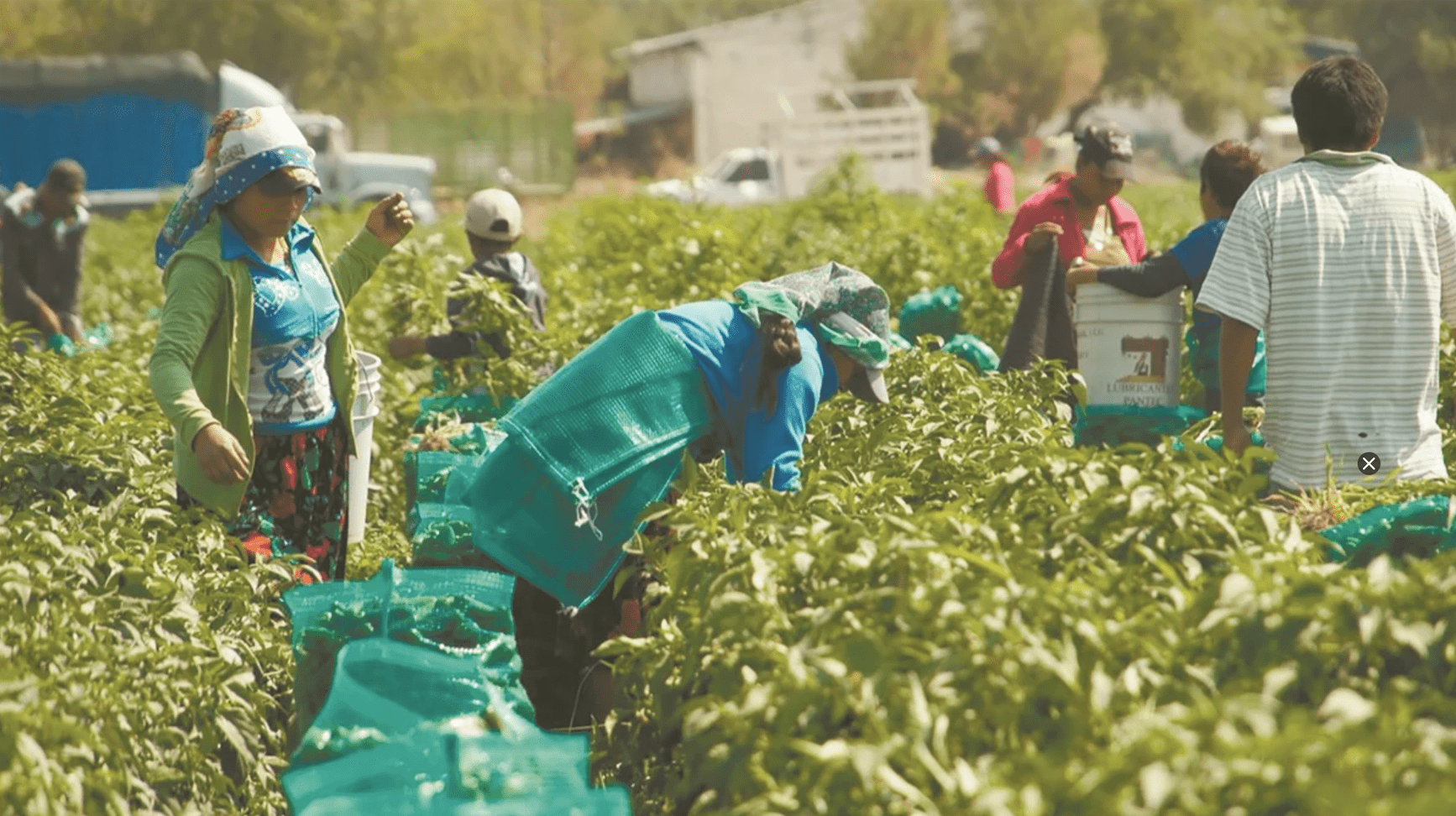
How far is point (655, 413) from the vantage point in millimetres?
4141

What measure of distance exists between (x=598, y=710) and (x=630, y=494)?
0.72m

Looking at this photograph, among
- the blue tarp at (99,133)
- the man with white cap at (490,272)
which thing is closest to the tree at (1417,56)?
the blue tarp at (99,133)

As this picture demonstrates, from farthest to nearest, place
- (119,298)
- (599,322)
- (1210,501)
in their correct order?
(119,298)
(599,322)
(1210,501)

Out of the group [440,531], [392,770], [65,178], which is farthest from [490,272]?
[65,178]

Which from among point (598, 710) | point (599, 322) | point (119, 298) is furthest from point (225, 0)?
point (598, 710)

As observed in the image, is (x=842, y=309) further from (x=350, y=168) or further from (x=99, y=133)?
(x=350, y=168)

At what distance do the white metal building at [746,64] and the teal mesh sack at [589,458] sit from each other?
47662 millimetres

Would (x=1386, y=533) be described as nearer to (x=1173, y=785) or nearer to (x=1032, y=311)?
(x=1173, y=785)

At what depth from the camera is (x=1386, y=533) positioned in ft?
Answer: 11.1

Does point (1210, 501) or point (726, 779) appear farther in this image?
point (1210, 501)

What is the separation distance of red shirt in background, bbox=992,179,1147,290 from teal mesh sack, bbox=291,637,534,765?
3.16 meters

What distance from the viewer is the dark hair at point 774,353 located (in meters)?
3.91

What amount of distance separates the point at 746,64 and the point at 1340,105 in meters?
51.1

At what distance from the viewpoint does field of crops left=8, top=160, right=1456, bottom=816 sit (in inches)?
88.1
